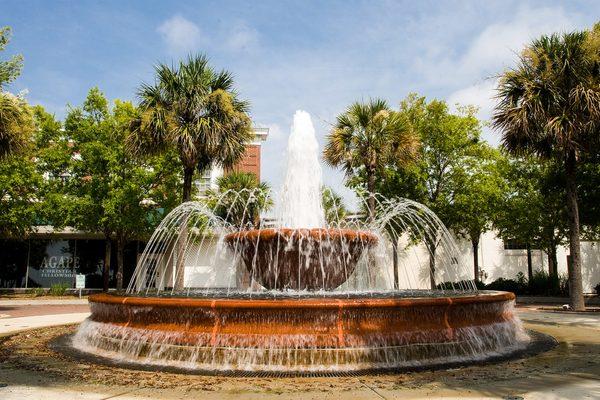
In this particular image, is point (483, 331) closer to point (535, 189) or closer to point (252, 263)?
point (252, 263)

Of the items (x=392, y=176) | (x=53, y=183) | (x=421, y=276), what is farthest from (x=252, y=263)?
(x=421, y=276)

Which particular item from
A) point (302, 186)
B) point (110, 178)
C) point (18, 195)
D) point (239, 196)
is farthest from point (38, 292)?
point (302, 186)

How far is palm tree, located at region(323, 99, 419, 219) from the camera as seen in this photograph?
19203 mm

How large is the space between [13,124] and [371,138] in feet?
42.3

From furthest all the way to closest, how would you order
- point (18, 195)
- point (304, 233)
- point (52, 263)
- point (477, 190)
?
point (52, 263), point (18, 195), point (477, 190), point (304, 233)

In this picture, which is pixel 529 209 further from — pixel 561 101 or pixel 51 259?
pixel 51 259

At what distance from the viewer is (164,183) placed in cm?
2794

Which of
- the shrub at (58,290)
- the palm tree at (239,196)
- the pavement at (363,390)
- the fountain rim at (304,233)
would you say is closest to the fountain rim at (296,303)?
the pavement at (363,390)

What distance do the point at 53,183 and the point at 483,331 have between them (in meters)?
26.6

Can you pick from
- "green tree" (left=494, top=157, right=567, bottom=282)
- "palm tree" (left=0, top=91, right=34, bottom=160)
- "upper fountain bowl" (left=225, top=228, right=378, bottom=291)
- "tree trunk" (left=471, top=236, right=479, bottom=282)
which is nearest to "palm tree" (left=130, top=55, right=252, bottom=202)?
"palm tree" (left=0, top=91, right=34, bottom=160)

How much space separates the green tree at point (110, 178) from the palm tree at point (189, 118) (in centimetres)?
866

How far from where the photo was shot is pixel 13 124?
15.3 m

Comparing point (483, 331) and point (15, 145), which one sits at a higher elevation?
point (15, 145)

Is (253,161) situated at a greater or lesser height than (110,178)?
greater
